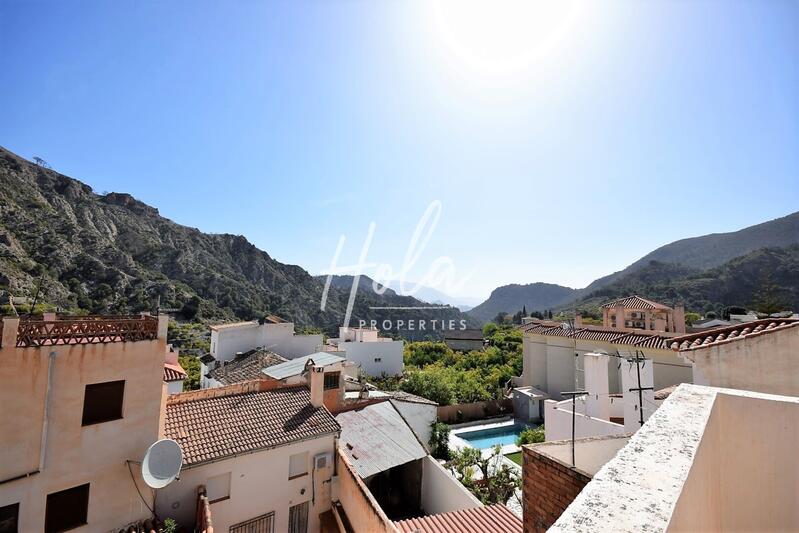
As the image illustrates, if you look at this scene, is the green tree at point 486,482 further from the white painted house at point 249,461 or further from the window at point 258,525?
the window at point 258,525

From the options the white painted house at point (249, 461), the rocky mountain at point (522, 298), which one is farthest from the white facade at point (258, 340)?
the rocky mountain at point (522, 298)

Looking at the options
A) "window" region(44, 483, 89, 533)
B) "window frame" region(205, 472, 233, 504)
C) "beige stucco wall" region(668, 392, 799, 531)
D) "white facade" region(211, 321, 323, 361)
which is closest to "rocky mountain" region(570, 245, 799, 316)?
"white facade" region(211, 321, 323, 361)

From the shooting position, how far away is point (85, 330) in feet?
24.7

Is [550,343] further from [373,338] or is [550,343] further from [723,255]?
[723,255]

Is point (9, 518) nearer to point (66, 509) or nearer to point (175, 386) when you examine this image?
point (66, 509)

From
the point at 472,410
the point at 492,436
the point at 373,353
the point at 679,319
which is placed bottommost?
the point at 492,436

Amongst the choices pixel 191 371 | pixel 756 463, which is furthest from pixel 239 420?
pixel 191 371

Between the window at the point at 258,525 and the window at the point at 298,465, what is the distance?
38.8 inches

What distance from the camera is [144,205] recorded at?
74938mm

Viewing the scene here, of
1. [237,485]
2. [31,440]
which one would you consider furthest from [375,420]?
[31,440]

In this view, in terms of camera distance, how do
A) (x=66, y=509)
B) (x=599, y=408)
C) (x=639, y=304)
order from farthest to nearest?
(x=639, y=304), (x=599, y=408), (x=66, y=509)

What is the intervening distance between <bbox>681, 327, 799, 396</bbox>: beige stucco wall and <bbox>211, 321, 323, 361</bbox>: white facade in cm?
2394

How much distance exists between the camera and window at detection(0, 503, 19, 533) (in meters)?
6.53

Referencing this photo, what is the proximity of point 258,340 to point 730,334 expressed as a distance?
2525cm
